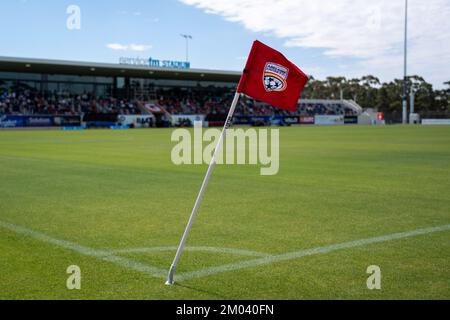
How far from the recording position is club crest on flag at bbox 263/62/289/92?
17.9ft

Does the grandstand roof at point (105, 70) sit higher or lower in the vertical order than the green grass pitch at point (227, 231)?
higher

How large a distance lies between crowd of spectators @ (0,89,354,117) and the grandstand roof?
3116 mm

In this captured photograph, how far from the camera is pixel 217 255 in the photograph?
616 centimetres

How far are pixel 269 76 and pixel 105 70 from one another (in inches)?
2588

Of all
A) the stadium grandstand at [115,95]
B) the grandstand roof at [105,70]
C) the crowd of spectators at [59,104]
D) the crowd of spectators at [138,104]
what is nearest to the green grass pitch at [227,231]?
the grandstand roof at [105,70]

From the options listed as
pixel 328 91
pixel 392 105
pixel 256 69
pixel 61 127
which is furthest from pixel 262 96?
→ pixel 328 91

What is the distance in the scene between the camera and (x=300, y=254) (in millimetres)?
6188

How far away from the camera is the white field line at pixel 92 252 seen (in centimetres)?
558

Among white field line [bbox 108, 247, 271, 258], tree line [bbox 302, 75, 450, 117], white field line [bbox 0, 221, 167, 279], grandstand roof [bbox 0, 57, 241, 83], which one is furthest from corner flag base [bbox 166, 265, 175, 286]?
tree line [bbox 302, 75, 450, 117]

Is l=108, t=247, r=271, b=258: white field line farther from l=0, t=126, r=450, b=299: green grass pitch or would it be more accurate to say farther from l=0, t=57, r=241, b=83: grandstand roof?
l=0, t=57, r=241, b=83: grandstand roof

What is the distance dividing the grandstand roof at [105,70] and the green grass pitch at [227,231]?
49367mm

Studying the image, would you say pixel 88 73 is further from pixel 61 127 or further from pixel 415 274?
pixel 415 274

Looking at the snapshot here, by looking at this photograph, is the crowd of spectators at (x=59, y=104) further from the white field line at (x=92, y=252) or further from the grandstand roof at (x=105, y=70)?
the white field line at (x=92, y=252)

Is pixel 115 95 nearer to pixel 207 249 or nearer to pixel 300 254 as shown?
pixel 207 249
